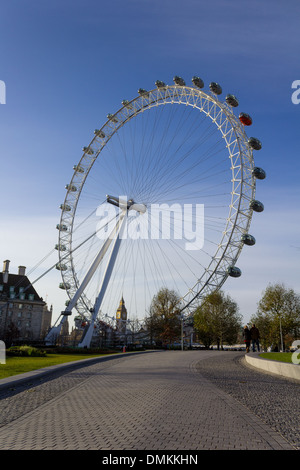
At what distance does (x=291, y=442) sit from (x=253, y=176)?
104 ft

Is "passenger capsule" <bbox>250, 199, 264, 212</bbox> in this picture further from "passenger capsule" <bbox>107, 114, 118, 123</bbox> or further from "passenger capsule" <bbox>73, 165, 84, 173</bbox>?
"passenger capsule" <bbox>73, 165, 84, 173</bbox>

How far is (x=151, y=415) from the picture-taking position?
27.7 feet

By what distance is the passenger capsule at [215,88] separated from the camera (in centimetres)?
3603

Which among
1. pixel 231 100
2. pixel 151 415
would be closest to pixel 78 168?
pixel 231 100

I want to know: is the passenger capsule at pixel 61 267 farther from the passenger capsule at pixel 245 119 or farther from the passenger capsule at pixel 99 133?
the passenger capsule at pixel 245 119

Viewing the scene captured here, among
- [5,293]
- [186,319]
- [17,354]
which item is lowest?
[17,354]

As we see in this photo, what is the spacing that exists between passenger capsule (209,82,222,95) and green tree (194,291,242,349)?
156 feet

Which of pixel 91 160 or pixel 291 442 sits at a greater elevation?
pixel 91 160

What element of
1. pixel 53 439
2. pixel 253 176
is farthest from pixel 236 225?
pixel 53 439

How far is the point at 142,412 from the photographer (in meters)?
8.78

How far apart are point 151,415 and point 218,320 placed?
71084 mm

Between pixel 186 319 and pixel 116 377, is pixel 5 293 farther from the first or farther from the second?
pixel 116 377

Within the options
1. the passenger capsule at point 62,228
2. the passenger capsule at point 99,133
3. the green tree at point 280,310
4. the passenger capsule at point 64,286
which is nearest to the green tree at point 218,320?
the green tree at point 280,310

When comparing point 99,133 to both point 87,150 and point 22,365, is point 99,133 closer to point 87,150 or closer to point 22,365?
point 87,150
